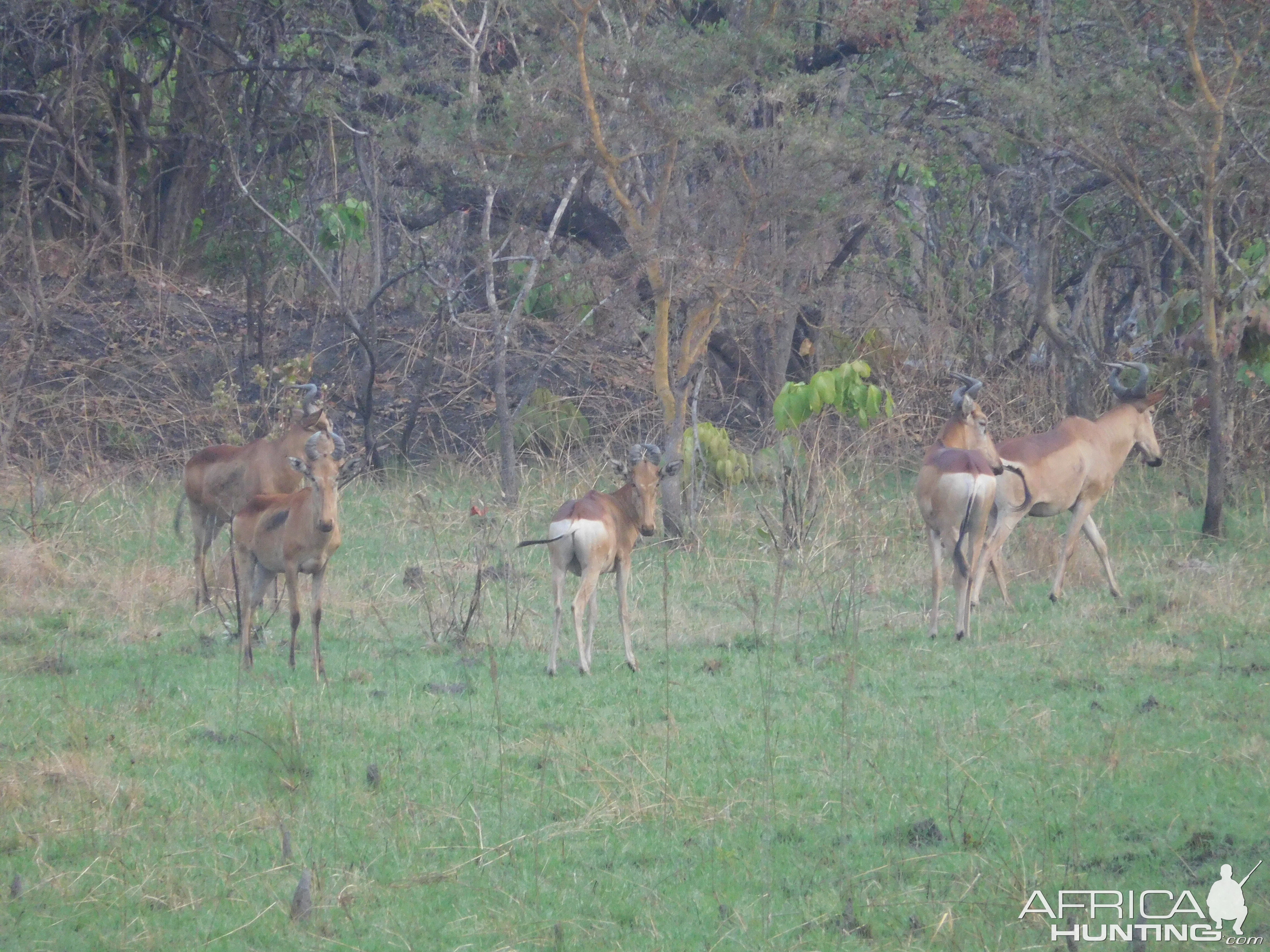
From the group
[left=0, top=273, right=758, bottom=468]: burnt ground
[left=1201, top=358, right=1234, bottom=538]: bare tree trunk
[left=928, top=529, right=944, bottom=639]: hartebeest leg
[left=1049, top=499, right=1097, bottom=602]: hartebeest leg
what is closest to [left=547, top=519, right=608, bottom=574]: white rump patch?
[left=928, top=529, right=944, bottom=639]: hartebeest leg

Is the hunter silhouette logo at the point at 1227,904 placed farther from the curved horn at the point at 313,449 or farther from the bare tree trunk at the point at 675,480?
the bare tree trunk at the point at 675,480

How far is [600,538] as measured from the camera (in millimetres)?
8570

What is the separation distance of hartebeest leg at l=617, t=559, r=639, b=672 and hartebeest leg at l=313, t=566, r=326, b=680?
177cm

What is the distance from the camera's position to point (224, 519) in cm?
1100

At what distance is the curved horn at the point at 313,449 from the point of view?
887 centimetres

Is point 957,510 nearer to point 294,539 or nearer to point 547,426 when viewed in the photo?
point 294,539

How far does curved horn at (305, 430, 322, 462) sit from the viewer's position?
8.87m

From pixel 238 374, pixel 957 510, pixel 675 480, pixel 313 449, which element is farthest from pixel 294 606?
pixel 238 374

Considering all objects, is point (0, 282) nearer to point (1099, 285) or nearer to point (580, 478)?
point (580, 478)

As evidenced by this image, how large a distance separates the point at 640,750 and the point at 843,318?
38.0 ft

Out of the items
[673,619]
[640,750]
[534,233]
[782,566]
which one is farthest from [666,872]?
[534,233]

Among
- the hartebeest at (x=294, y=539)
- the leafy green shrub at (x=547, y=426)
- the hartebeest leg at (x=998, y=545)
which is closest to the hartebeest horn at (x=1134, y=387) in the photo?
the hartebeest leg at (x=998, y=545)

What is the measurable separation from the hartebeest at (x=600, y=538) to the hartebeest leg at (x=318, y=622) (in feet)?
4.23

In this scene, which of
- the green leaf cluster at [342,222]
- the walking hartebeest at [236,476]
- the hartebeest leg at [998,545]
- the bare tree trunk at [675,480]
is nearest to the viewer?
the hartebeest leg at [998,545]
